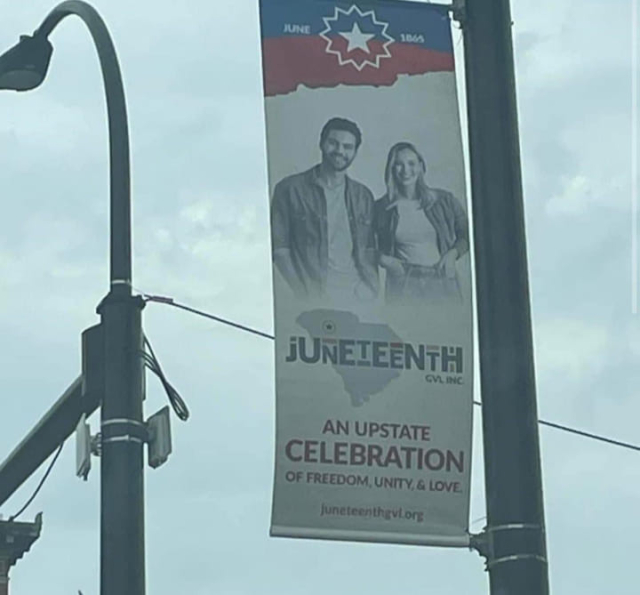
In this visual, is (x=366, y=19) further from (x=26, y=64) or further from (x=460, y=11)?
(x=26, y=64)

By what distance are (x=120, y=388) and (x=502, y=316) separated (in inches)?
122

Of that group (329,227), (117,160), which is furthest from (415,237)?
(117,160)

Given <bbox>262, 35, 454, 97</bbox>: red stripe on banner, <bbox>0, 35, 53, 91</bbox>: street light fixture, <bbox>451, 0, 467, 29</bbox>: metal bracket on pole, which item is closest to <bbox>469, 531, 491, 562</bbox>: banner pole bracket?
<bbox>262, 35, 454, 97</bbox>: red stripe on banner

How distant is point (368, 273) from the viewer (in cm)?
884

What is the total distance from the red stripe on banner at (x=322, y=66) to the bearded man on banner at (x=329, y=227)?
246mm

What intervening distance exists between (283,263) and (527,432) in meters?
1.44

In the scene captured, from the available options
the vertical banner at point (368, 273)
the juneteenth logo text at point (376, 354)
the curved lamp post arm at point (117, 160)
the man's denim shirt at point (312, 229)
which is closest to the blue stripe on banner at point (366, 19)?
the vertical banner at point (368, 273)

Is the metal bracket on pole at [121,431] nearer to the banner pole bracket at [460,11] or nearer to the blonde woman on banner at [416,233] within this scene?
the blonde woman on banner at [416,233]

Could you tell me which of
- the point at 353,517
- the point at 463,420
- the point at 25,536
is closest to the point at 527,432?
the point at 463,420

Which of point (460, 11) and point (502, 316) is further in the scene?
point (460, 11)

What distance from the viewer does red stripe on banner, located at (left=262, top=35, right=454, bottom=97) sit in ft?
29.7

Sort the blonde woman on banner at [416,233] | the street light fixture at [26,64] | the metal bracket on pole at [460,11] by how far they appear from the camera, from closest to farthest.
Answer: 1. the blonde woman on banner at [416,233]
2. the metal bracket on pole at [460,11]
3. the street light fixture at [26,64]

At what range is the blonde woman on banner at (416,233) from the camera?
889cm

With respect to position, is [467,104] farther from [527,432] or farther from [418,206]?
[527,432]
